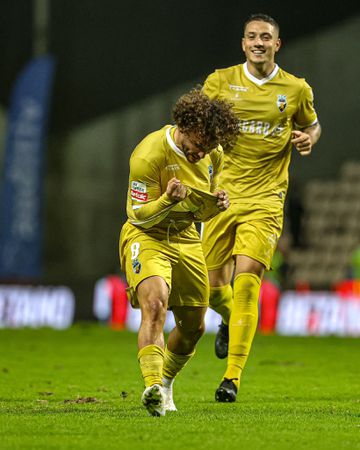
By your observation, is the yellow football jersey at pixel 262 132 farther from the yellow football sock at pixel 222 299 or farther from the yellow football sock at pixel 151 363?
the yellow football sock at pixel 151 363

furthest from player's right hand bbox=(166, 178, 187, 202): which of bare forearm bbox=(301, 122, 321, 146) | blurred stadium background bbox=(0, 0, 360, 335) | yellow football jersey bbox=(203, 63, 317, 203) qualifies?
blurred stadium background bbox=(0, 0, 360, 335)

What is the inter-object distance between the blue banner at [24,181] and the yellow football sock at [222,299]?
12.6 m

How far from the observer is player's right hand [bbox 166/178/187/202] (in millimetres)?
7227

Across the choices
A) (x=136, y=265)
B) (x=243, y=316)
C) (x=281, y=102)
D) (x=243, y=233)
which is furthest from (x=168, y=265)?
(x=281, y=102)

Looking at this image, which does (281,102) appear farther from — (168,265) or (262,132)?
(168,265)

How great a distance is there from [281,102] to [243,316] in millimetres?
1688

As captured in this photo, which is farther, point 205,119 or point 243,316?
point 243,316

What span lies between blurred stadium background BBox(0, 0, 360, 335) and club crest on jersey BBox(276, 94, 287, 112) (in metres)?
14.9

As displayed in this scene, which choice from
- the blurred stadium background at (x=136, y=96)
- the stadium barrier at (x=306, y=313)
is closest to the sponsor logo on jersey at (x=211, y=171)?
the stadium barrier at (x=306, y=313)

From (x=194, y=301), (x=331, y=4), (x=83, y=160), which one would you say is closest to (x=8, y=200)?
(x=83, y=160)

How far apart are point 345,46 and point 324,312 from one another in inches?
351

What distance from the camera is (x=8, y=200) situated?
21891mm

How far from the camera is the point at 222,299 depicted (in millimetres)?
9516

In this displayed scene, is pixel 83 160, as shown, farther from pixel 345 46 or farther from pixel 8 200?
pixel 345 46
